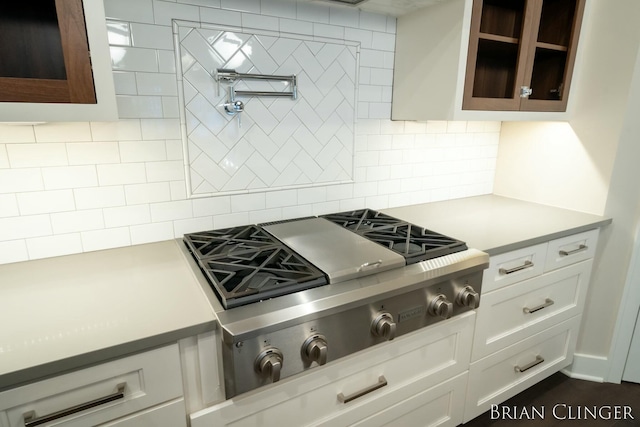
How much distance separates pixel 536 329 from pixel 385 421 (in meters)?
0.93

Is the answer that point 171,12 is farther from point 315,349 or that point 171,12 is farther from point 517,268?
point 517,268

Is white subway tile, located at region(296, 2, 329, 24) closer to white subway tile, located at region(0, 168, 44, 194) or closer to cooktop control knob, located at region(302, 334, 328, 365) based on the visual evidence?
white subway tile, located at region(0, 168, 44, 194)

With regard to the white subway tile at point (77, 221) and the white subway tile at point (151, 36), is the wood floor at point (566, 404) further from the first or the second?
the white subway tile at point (151, 36)

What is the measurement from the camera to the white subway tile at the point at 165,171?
1.37 meters

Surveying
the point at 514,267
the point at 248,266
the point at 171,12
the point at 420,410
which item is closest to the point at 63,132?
the point at 171,12

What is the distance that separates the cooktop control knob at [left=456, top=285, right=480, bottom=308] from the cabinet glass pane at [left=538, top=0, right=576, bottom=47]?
1.31m

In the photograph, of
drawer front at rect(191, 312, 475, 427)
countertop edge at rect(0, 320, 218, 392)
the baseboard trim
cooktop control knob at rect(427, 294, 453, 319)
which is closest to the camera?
countertop edge at rect(0, 320, 218, 392)

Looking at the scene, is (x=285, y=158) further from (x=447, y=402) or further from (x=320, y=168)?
(x=447, y=402)

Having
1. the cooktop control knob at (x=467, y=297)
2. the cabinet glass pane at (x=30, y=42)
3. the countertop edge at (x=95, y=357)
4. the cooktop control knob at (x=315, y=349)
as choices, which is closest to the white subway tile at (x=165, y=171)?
the cabinet glass pane at (x=30, y=42)

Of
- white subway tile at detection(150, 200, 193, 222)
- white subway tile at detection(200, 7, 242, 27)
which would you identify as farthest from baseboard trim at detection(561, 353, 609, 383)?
white subway tile at detection(200, 7, 242, 27)

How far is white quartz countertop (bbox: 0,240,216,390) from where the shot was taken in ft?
2.56

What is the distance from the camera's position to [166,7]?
1265 millimetres

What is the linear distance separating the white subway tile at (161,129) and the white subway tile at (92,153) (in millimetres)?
111

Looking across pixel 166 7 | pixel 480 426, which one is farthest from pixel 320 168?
pixel 480 426
